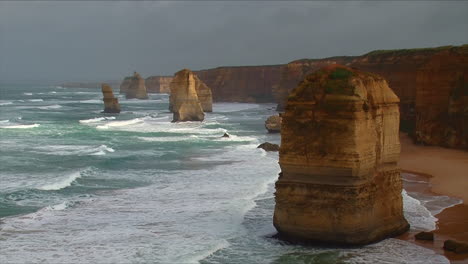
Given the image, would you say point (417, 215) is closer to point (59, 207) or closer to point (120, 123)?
point (59, 207)

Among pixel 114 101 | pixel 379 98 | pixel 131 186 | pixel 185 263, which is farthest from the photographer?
pixel 114 101

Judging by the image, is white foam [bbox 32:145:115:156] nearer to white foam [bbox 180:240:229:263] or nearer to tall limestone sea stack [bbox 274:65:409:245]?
white foam [bbox 180:240:229:263]

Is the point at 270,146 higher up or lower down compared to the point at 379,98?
lower down

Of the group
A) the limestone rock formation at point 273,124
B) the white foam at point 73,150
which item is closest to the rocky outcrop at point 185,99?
the limestone rock formation at point 273,124

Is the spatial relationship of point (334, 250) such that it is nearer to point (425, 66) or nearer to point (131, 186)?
point (131, 186)

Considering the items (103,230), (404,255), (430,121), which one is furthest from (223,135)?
(404,255)

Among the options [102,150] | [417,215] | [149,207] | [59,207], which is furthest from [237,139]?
[417,215]

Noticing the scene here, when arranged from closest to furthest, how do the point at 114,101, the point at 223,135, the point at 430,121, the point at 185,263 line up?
the point at 185,263
the point at 430,121
the point at 223,135
the point at 114,101
